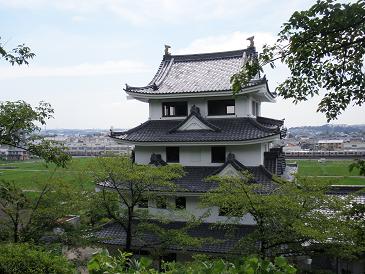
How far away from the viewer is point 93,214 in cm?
1527

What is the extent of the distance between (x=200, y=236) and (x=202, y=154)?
3.97 meters

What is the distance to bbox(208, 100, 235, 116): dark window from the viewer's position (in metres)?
→ 18.1

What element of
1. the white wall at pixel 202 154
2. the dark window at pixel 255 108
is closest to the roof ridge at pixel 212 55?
the dark window at pixel 255 108

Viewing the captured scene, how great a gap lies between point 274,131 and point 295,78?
1067 cm

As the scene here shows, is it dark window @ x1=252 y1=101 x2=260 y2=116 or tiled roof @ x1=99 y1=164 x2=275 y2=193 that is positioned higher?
dark window @ x1=252 y1=101 x2=260 y2=116

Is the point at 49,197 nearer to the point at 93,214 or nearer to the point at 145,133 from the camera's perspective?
the point at 93,214

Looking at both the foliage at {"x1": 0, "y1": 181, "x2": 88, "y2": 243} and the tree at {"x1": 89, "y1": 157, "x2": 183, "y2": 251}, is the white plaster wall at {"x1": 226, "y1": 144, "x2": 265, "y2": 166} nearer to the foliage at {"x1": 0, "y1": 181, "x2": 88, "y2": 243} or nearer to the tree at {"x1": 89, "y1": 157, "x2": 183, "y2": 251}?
the tree at {"x1": 89, "y1": 157, "x2": 183, "y2": 251}

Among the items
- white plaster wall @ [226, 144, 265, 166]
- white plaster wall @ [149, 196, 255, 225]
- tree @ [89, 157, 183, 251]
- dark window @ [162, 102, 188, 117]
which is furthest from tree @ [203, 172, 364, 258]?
dark window @ [162, 102, 188, 117]

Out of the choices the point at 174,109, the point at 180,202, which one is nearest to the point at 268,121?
the point at 174,109

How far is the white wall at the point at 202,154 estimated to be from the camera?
17.1 meters

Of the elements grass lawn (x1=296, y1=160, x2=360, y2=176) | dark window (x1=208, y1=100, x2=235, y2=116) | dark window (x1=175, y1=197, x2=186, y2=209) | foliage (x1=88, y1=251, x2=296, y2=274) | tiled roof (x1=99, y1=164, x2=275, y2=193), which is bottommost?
grass lawn (x1=296, y1=160, x2=360, y2=176)

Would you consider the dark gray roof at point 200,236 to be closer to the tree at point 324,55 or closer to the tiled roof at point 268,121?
the tiled roof at point 268,121

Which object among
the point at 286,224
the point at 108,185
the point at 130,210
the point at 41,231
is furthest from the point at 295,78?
the point at 108,185

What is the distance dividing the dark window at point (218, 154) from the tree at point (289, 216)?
15.3ft
